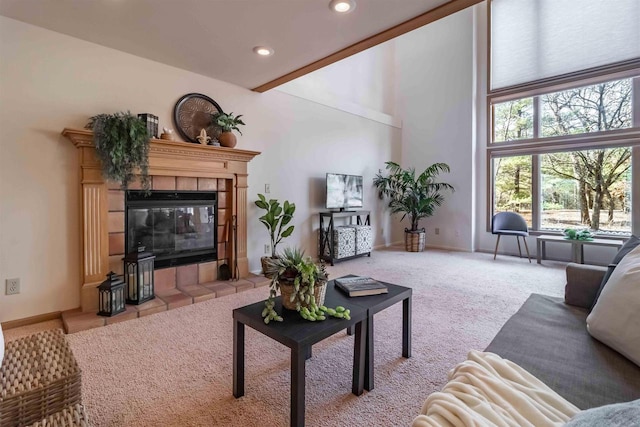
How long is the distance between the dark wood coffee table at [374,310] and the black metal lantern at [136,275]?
2015 mm

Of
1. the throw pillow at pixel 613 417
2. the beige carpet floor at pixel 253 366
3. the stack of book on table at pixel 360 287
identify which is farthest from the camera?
the stack of book on table at pixel 360 287

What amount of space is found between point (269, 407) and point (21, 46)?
320 centimetres

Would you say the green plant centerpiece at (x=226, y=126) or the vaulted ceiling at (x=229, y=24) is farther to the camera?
the green plant centerpiece at (x=226, y=126)

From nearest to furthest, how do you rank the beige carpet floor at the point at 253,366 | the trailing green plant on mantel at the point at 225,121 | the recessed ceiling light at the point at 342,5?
the beige carpet floor at the point at 253,366 < the recessed ceiling light at the point at 342,5 < the trailing green plant on mantel at the point at 225,121

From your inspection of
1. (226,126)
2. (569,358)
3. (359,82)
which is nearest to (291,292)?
(569,358)

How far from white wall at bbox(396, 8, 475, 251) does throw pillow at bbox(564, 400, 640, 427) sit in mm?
Answer: 5274

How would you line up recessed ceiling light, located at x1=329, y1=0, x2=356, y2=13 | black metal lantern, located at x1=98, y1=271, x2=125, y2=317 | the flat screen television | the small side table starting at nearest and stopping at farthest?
recessed ceiling light, located at x1=329, y1=0, x2=356, y2=13 < black metal lantern, located at x1=98, y1=271, x2=125, y2=317 < the small side table < the flat screen television

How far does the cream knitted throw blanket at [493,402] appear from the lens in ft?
2.44

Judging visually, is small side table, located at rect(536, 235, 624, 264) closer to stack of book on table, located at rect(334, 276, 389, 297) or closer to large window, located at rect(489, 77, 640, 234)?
large window, located at rect(489, 77, 640, 234)

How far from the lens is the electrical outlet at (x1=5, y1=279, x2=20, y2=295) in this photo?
2.37 m

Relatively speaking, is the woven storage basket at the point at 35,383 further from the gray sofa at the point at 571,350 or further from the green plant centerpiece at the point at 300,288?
the gray sofa at the point at 571,350

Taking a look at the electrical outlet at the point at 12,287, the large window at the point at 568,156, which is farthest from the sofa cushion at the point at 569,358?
the large window at the point at 568,156

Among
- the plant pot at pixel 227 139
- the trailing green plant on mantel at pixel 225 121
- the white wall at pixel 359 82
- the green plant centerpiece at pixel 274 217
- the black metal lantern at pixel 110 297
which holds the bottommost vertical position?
the black metal lantern at pixel 110 297

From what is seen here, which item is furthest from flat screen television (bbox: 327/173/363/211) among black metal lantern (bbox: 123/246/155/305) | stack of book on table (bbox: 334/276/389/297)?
stack of book on table (bbox: 334/276/389/297)
